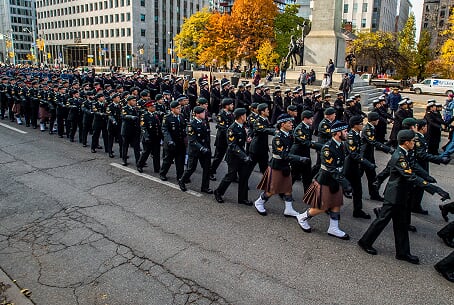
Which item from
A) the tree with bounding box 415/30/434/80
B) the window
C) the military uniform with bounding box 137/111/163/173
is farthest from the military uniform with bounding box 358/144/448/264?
the window

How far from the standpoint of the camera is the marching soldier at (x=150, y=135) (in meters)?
9.57

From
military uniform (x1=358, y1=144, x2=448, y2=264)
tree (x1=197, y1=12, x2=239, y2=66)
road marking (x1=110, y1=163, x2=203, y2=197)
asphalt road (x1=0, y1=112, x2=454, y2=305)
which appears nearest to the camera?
asphalt road (x1=0, y1=112, x2=454, y2=305)

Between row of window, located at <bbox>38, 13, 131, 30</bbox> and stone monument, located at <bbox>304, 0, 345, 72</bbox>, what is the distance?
7090 cm

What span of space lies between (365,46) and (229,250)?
47481 millimetres

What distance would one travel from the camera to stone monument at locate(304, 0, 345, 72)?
24203mm

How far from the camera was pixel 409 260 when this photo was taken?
544 cm

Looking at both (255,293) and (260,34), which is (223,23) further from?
(255,293)

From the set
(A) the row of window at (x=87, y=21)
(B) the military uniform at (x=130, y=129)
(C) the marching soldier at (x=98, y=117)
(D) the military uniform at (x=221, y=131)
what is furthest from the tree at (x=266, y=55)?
(A) the row of window at (x=87, y=21)

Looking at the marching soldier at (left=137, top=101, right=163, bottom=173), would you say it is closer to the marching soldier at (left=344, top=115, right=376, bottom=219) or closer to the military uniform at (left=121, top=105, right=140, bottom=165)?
the military uniform at (left=121, top=105, right=140, bottom=165)

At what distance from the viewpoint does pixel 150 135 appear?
31.6 ft

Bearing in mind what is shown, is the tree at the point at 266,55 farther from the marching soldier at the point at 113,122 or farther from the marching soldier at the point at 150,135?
the marching soldier at the point at 150,135

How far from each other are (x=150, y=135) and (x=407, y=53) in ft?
160

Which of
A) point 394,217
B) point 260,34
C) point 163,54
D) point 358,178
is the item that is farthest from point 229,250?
point 163,54

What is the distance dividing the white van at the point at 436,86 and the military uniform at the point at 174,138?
112ft
